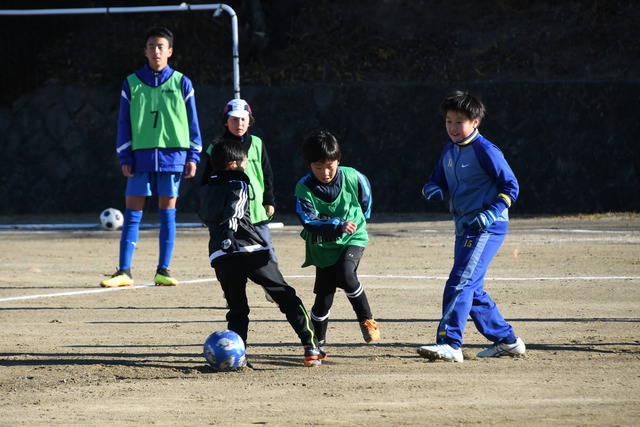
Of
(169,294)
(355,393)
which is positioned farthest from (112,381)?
(169,294)

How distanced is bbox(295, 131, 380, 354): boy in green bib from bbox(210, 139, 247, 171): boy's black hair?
0.42m

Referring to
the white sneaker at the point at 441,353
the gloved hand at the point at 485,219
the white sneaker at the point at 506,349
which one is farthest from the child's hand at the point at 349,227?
the white sneaker at the point at 506,349

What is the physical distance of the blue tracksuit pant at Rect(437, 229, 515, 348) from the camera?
17.5 ft

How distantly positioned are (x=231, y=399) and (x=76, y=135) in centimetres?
1603

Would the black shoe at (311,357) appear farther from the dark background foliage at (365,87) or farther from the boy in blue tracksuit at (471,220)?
the dark background foliage at (365,87)

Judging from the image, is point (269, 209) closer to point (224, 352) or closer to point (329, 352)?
point (329, 352)

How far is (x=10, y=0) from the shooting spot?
21703 mm

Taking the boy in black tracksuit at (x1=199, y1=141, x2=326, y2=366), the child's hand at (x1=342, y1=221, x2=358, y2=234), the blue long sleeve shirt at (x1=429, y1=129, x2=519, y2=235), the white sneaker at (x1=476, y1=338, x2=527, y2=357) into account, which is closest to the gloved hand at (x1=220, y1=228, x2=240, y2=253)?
the boy in black tracksuit at (x1=199, y1=141, x2=326, y2=366)

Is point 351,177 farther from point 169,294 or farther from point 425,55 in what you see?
point 425,55

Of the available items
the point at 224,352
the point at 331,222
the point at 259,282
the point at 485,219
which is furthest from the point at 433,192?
the point at 224,352

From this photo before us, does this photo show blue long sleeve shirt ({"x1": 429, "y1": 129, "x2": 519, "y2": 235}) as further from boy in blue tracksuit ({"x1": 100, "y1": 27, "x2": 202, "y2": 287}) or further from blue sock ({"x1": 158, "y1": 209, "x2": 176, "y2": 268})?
blue sock ({"x1": 158, "y1": 209, "x2": 176, "y2": 268})

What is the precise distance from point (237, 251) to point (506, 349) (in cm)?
178

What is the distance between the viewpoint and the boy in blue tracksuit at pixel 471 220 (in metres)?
5.34

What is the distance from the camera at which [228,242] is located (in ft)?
17.4
